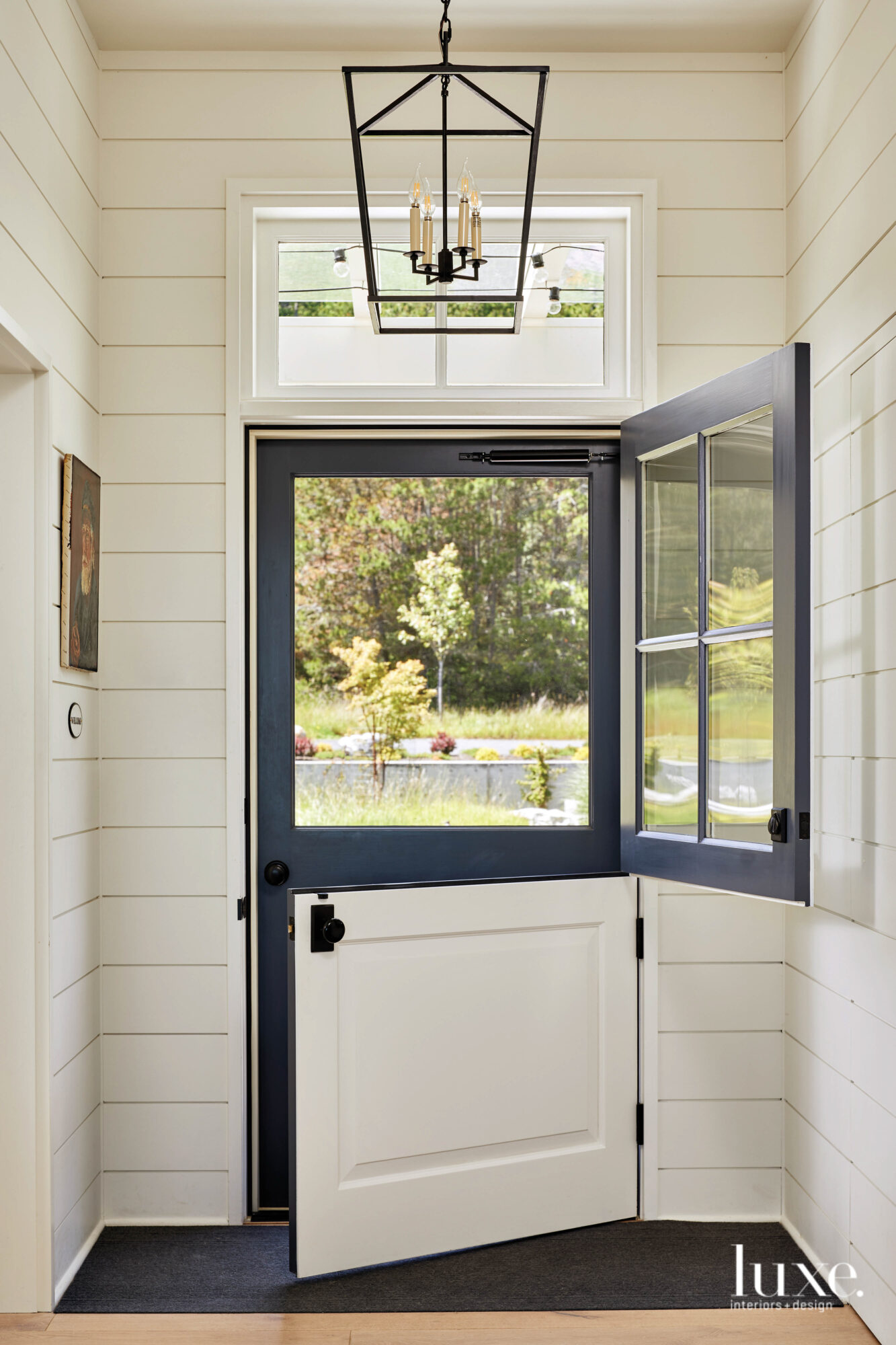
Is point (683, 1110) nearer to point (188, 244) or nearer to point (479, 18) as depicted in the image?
point (188, 244)

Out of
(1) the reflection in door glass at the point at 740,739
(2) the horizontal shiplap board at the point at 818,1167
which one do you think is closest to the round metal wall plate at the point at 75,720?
(1) the reflection in door glass at the point at 740,739

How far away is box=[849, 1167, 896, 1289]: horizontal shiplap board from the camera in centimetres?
206

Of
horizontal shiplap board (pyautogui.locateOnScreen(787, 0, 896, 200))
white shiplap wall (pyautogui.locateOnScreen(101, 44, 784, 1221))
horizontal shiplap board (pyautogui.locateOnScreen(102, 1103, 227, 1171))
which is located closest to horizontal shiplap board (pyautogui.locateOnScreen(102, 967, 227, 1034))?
white shiplap wall (pyautogui.locateOnScreen(101, 44, 784, 1221))

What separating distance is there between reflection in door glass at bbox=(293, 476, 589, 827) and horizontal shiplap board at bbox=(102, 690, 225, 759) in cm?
24

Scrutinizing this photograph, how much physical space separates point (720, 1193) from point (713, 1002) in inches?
19.4

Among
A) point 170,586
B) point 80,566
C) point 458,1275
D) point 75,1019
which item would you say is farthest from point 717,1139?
A: point 80,566

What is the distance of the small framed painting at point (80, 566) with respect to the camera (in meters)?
2.39

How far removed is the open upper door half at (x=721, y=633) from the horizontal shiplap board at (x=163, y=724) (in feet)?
3.63

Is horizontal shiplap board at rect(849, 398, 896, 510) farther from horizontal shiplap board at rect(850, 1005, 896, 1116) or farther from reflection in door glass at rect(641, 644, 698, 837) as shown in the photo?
horizontal shiplap board at rect(850, 1005, 896, 1116)

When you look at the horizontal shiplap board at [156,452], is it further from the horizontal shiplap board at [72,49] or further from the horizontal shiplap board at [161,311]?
the horizontal shiplap board at [72,49]

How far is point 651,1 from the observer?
2.53 meters

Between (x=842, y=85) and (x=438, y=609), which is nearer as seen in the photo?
(x=842, y=85)

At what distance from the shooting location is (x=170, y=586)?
8.89ft

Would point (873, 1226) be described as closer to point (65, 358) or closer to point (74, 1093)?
point (74, 1093)
